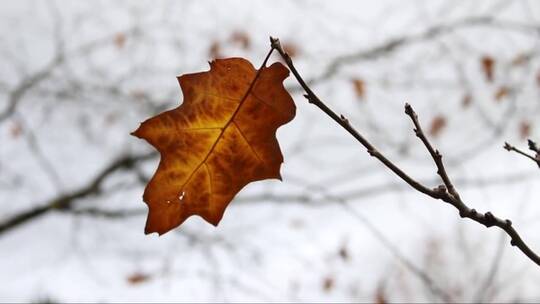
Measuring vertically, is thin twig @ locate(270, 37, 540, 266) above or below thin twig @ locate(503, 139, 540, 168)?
below

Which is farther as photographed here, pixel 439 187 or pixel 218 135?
pixel 218 135

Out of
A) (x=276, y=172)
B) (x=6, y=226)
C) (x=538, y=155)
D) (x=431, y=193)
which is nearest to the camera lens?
(x=431, y=193)

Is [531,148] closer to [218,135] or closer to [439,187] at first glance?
[439,187]

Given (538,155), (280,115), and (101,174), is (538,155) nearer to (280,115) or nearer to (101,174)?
(280,115)

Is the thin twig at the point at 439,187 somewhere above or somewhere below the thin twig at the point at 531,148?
below

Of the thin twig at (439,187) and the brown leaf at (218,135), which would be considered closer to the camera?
the thin twig at (439,187)

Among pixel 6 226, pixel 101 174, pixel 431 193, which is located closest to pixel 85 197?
pixel 101 174

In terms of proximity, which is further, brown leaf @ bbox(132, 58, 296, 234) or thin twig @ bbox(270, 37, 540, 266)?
brown leaf @ bbox(132, 58, 296, 234)

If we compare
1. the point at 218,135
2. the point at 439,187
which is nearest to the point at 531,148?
the point at 439,187
